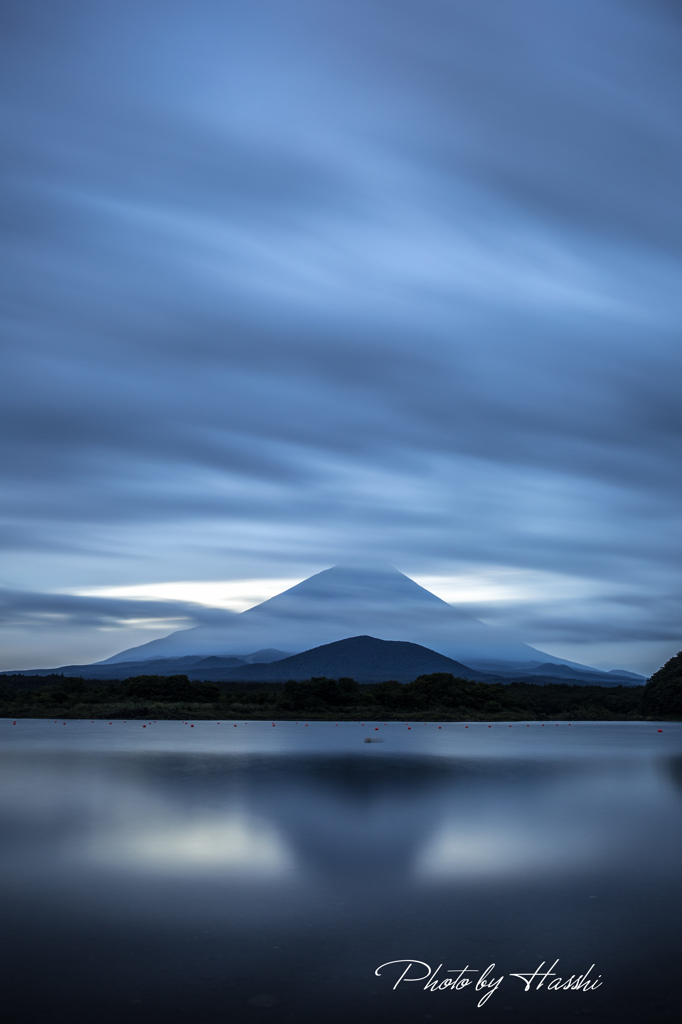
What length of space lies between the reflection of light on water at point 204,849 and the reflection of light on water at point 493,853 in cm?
222

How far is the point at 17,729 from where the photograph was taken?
48344mm

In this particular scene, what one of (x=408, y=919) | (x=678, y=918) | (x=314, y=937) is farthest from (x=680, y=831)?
(x=314, y=937)

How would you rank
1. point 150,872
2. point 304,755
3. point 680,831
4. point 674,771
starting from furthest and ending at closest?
point 304,755 < point 674,771 < point 680,831 < point 150,872

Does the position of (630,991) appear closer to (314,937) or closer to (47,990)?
(314,937)

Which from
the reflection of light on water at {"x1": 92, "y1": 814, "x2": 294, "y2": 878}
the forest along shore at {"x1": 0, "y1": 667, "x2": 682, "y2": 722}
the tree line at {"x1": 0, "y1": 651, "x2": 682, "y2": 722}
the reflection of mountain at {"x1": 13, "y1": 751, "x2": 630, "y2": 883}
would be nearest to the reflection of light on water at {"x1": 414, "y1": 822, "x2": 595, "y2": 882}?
the reflection of mountain at {"x1": 13, "y1": 751, "x2": 630, "y2": 883}

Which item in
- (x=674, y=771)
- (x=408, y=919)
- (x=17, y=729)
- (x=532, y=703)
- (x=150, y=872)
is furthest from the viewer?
(x=532, y=703)

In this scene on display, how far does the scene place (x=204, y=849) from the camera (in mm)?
Result: 13391

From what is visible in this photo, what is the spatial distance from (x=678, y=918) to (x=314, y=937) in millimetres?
4305

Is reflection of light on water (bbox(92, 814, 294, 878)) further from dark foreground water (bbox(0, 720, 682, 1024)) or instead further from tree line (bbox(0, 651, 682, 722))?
tree line (bbox(0, 651, 682, 722))

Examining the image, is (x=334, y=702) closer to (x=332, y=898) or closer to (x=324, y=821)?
(x=324, y=821)
